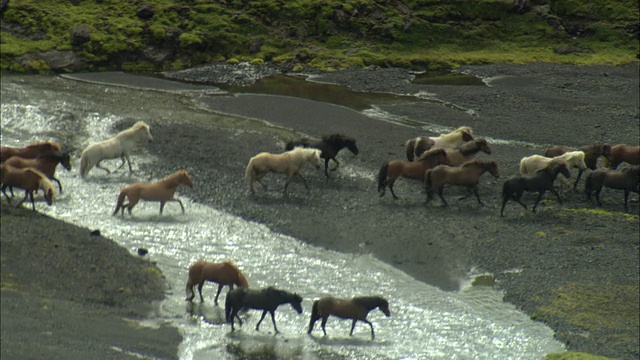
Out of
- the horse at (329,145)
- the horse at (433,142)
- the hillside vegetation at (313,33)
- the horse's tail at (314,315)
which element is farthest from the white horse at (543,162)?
the hillside vegetation at (313,33)

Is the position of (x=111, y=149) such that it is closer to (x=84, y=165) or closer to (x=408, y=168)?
(x=84, y=165)

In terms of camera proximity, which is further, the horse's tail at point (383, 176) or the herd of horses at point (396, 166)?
the horse's tail at point (383, 176)

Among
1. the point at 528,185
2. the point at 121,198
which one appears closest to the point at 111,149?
the point at 121,198

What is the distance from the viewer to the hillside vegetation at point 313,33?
170 feet

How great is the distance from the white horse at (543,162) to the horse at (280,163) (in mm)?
6105

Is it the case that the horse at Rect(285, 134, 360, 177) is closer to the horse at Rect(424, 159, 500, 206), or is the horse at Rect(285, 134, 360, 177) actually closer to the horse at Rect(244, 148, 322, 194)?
the horse at Rect(244, 148, 322, 194)

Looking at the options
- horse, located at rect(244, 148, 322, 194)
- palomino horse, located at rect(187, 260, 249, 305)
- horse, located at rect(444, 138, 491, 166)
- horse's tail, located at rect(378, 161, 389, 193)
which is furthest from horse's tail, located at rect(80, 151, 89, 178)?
horse, located at rect(444, 138, 491, 166)

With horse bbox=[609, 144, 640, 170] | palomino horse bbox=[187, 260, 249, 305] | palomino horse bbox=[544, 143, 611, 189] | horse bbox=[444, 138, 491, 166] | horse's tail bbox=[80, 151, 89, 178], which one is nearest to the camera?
A: palomino horse bbox=[187, 260, 249, 305]

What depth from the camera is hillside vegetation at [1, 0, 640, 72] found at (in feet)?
170

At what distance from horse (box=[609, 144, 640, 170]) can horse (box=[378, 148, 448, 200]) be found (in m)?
6.20

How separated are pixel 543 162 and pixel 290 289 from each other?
10.5 metres

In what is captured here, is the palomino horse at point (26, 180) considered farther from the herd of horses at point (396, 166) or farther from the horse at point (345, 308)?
the horse at point (345, 308)

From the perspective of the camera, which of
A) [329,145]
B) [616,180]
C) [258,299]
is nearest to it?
[258,299]

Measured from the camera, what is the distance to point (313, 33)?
189 feet
